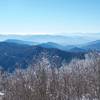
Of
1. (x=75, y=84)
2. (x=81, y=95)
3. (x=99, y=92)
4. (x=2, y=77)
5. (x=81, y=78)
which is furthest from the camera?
(x=2, y=77)

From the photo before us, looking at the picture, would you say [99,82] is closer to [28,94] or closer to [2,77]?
[28,94]

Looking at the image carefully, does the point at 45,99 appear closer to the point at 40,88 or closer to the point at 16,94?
the point at 40,88

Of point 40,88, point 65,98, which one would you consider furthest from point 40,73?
point 65,98

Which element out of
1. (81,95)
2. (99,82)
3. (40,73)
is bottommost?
(81,95)

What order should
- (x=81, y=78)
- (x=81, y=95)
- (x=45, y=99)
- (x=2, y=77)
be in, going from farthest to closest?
(x=2, y=77)
(x=81, y=78)
(x=81, y=95)
(x=45, y=99)

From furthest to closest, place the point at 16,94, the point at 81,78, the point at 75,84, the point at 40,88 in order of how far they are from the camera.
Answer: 1. the point at 81,78
2. the point at 75,84
3. the point at 16,94
4. the point at 40,88

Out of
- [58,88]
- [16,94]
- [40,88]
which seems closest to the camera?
[40,88]

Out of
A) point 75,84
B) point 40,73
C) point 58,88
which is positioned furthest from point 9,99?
point 75,84

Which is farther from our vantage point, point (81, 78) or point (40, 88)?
point (81, 78)

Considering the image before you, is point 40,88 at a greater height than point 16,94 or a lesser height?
greater
